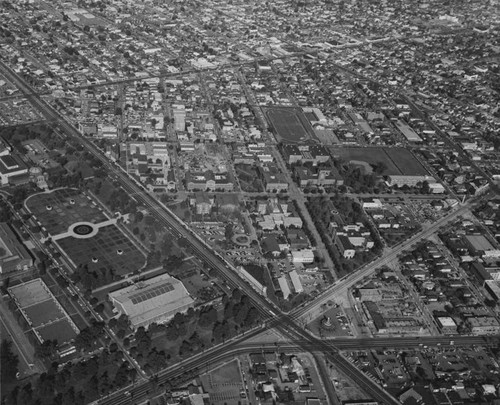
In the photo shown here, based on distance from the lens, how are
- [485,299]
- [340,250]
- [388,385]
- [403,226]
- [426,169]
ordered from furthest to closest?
[426,169], [403,226], [340,250], [485,299], [388,385]

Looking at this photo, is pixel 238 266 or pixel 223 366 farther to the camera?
pixel 238 266

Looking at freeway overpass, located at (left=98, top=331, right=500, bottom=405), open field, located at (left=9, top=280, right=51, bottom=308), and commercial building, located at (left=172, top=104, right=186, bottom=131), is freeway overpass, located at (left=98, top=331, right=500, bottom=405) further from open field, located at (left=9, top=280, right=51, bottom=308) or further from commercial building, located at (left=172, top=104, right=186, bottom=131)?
commercial building, located at (left=172, top=104, right=186, bottom=131)

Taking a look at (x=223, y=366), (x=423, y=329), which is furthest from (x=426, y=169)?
(x=223, y=366)

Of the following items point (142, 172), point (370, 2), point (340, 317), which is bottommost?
point (370, 2)

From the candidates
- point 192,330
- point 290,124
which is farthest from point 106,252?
point 290,124

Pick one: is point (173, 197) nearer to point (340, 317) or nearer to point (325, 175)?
point (325, 175)

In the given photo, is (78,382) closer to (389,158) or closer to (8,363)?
(8,363)
